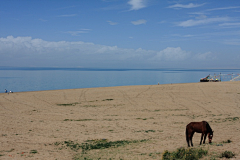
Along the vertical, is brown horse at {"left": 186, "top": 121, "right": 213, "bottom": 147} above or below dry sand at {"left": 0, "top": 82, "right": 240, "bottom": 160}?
above

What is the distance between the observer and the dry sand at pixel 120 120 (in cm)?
1106

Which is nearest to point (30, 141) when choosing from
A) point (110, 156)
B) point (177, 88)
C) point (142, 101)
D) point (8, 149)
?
point (8, 149)

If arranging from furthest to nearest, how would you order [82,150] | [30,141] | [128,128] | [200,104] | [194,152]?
[200,104]
[128,128]
[30,141]
[82,150]
[194,152]

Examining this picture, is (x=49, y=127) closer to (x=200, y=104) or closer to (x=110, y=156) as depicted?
(x=110, y=156)

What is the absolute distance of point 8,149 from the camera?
456 inches

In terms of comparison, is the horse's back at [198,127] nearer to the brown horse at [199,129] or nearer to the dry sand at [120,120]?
the brown horse at [199,129]

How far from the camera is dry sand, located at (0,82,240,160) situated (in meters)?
11.1

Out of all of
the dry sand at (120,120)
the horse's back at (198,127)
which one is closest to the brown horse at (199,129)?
the horse's back at (198,127)

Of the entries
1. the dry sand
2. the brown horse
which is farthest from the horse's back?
the dry sand

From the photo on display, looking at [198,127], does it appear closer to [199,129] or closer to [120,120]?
[199,129]

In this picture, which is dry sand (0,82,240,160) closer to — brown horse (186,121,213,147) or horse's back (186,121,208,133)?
brown horse (186,121,213,147)

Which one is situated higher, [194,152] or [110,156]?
[194,152]

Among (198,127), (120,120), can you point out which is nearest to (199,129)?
(198,127)

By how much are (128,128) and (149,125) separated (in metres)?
1.85
